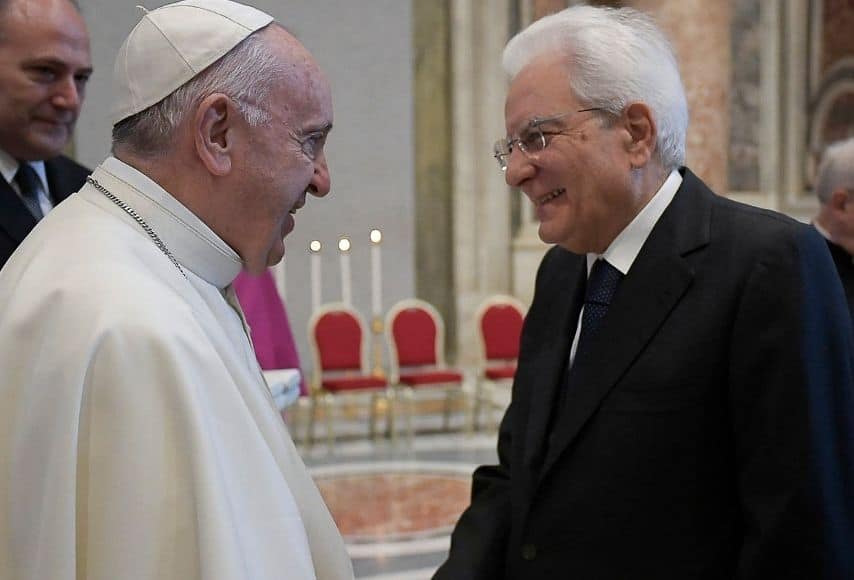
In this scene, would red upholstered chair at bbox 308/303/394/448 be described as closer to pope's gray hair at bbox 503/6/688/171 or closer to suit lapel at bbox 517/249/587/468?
suit lapel at bbox 517/249/587/468

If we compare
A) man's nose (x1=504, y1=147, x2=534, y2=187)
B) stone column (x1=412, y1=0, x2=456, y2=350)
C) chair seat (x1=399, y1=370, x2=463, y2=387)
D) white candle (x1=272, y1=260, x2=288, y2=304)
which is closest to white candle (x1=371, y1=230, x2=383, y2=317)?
chair seat (x1=399, y1=370, x2=463, y2=387)

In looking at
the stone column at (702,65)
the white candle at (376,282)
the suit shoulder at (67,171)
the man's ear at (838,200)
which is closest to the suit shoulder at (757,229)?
the man's ear at (838,200)

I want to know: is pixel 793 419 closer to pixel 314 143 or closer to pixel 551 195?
pixel 551 195

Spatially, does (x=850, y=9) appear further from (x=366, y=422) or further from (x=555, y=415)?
(x=555, y=415)

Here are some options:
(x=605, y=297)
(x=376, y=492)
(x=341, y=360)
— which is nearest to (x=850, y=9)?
(x=341, y=360)

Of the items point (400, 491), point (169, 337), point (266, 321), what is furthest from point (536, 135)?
point (400, 491)

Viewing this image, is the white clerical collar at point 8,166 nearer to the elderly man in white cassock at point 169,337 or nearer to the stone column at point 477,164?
the elderly man in white cassock at point 169,337

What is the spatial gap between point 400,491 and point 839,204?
4.44m

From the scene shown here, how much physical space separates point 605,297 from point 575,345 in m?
0.13

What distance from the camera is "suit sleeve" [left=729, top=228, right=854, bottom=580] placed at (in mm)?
1639

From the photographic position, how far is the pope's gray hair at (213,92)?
4.74 ft

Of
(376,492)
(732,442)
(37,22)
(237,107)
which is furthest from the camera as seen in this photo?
(376,492)

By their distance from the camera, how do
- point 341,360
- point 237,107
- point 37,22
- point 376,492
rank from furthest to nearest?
point 341,360
point 376,492
point 37,22
point 237,107

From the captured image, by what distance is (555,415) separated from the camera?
1962 millimetres
